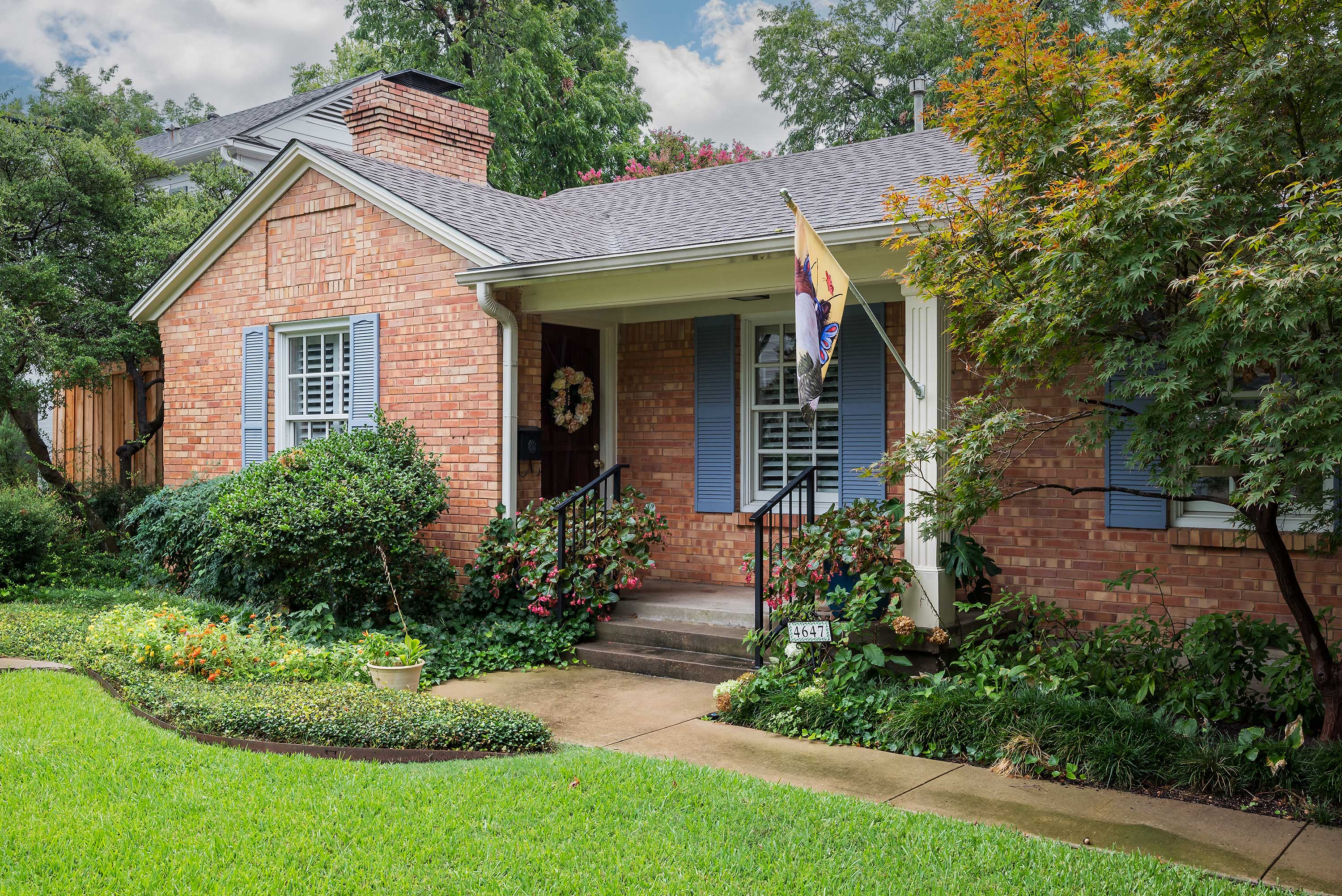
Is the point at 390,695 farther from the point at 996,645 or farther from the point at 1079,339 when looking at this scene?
the point at 1079,339

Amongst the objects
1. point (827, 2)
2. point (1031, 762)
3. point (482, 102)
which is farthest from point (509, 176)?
point (1031, 762)

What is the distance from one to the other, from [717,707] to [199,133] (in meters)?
22.4

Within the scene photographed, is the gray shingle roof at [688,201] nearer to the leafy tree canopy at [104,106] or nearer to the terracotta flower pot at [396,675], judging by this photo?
the terracotta flower pot at [396,675]

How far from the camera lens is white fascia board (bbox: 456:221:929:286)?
21.5 feet

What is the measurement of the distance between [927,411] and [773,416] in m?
2.41

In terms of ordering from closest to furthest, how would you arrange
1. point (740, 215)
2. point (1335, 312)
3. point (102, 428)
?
point (1335, 312) → point (740, 215) → point (102, 428)

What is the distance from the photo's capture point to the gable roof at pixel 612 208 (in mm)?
8102

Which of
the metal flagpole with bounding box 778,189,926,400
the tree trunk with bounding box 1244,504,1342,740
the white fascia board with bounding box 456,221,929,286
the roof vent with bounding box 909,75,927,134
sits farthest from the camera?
the roof vent with bounding box 909,75,927,134

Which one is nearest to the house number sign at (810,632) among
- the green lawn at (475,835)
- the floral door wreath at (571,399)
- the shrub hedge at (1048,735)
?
the shrub hedge at (1048,735)

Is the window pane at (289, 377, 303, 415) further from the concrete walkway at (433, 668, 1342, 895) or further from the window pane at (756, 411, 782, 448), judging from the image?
the window pane at (756, 411, 782, 448)

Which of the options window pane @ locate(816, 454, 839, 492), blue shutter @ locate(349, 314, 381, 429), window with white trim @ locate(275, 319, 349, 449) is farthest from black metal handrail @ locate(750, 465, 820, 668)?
window with white trim @ locate(275, 319, 349, 449)

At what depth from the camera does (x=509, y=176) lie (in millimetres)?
22484

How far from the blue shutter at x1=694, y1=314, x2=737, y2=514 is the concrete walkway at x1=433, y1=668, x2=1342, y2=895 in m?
2.34

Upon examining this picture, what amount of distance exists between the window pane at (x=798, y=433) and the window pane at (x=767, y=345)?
510 millimetres
